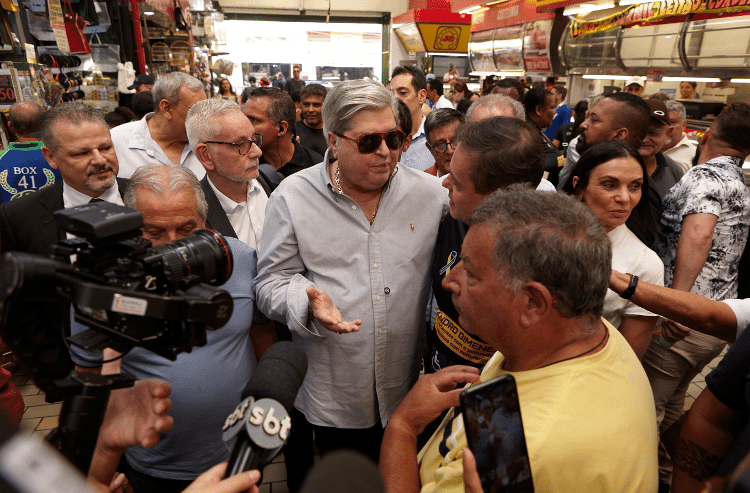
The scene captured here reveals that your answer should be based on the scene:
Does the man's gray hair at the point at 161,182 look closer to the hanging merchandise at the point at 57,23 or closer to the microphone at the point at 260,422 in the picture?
the microphone at the point at 260,422

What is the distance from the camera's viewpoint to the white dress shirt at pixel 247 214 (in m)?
2.51

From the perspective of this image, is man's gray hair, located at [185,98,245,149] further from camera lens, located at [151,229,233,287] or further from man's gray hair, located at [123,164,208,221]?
camera lens, located at [151,229,233,287]

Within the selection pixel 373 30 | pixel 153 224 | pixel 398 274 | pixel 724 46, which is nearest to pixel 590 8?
pixel 724 46

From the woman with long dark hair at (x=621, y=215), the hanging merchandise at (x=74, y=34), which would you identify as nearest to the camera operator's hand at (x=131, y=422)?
the woman with long dark hair at (x=621, y=215)

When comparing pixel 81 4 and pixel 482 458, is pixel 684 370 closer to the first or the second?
pixel 482 458

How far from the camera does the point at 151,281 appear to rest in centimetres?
91

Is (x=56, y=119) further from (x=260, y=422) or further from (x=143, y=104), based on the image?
(x=143, y=104)

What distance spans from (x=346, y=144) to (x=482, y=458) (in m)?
1.29

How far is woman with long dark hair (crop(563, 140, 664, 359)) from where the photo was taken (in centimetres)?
190

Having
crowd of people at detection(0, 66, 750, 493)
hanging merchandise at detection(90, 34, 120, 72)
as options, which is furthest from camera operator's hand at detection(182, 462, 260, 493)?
hanging merchandise at detection(90, 34, 120, 72)

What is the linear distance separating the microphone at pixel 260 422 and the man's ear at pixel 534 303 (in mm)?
585

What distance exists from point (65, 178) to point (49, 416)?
74.0 inches

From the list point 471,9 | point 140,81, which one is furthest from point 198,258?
point 471,9

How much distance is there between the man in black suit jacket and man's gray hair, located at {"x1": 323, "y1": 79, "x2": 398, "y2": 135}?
1473mm
